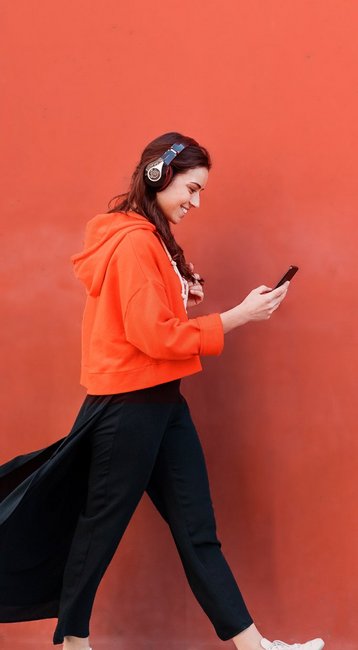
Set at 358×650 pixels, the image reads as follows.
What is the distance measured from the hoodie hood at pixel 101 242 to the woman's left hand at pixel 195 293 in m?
0.32

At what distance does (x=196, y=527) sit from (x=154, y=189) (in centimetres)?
99

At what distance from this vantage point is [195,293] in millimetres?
3219

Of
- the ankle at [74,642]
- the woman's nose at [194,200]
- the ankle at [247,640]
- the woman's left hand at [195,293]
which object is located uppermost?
the woman's nose at [194,200]

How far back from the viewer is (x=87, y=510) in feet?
9.76

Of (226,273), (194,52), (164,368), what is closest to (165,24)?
(194,52)

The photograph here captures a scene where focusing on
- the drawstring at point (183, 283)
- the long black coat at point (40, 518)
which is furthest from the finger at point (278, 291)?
the long black coat at point (40, 518)

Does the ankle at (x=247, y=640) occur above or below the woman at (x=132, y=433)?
below

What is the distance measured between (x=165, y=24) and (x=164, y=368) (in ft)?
3.89

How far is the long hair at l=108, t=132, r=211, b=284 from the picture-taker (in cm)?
297

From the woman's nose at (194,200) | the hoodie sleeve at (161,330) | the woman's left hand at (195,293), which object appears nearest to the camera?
the hoodie sleeve at (161,330)

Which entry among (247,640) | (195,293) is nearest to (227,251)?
(195,293)

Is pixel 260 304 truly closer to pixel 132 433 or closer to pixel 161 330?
pixel 161 330

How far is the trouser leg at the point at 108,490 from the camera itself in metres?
2.91

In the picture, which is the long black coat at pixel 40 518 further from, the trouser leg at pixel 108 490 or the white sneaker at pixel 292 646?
the white sneaker at pixel 292 646
